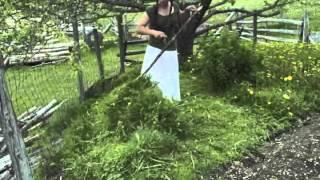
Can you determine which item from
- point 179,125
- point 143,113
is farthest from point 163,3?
point 179,125

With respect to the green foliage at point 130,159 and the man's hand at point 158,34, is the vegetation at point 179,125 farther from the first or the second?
the man's hand at point 158,34

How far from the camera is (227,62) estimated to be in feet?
24.3

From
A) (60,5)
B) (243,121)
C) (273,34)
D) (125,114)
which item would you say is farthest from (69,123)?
(273,34)

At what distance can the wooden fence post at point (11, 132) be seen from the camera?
3271mm

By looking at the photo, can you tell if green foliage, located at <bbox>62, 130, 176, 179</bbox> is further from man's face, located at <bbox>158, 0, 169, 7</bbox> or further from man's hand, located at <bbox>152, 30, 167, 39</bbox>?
man's face, located at <bbox>158, 0, 169, 7</bbox>

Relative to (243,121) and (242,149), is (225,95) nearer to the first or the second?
(243,121)

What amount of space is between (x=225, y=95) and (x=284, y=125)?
3.58 ft

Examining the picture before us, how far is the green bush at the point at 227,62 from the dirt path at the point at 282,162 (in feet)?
4.78

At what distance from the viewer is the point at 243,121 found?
21.3 feet

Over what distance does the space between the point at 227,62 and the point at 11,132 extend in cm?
444

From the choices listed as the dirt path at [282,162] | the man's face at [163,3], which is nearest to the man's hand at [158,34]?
the man's face at [163,3]

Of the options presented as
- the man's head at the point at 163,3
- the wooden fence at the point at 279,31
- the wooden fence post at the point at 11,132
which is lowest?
the wooden fence at the point at 279,31

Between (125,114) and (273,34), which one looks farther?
(273,34)

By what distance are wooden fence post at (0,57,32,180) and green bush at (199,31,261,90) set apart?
4.24 metres
